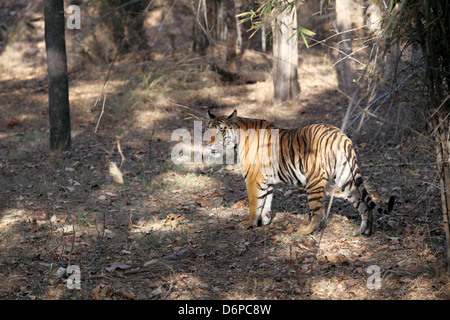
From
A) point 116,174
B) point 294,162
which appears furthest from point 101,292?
point 116,174

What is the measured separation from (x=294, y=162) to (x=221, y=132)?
99 cm

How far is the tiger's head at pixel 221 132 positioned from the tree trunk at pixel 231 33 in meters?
6.65

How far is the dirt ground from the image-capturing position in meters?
4.43

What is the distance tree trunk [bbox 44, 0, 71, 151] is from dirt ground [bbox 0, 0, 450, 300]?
400mm

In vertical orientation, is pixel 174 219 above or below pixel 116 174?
below

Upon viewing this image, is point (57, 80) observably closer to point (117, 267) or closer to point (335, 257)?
point (117, 267)

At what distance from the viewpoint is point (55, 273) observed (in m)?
4.73

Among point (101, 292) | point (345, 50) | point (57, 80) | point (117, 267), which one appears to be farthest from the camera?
point (345, 50)

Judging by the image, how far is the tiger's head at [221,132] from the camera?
585 centimetres

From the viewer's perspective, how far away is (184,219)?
621 centimetres

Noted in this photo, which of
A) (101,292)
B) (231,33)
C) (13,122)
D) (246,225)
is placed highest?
(231,33)
